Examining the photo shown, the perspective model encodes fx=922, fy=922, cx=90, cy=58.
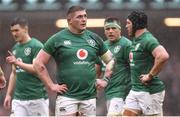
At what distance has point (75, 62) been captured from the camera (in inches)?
470

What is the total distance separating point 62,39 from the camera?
12.0m

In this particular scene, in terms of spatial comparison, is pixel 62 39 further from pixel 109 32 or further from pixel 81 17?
pixel 109 32

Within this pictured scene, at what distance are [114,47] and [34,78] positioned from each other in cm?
132

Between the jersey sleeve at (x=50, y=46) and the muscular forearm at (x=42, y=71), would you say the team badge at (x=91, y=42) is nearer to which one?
the jersey sleeve at (x=50, y=46)

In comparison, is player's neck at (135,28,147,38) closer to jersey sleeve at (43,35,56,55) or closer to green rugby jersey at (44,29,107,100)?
green rugby jersey at (44,29,107,100)

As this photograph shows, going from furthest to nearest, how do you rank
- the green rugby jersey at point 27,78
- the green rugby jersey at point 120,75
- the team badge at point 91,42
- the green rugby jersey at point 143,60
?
the green rugby jersey at point 120,75 → the green rugby jersey at point 27,78 → the green rugby jersey at point 143,60 → the team badge at point 91,42

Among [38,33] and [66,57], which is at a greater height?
[38,33]

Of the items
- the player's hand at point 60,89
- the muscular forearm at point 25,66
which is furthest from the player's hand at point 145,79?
the muscular forearm at point 25,66

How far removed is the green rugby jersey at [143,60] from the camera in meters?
12.4

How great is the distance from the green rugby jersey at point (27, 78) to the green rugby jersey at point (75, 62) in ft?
5.51

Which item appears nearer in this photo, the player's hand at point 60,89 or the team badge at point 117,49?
the player's hand at point 60,89

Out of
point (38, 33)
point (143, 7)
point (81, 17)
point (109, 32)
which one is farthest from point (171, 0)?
point (81, 17)

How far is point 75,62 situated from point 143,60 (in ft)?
3.55

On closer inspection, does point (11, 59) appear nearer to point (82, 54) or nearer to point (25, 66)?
point (25, 66)
